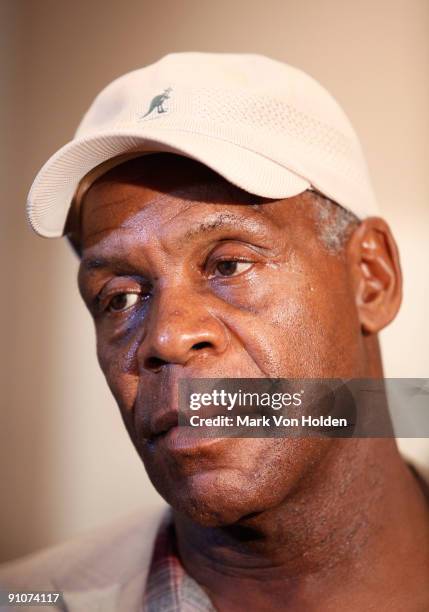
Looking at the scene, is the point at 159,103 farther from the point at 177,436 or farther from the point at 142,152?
the point at 177,436

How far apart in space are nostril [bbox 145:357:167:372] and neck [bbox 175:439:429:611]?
0.20m

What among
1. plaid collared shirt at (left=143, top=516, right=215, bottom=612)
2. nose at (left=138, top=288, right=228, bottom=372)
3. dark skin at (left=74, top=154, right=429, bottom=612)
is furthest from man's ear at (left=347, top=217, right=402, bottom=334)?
plaid collared shirt at (left=143, top=516, right=215, bottom=612)

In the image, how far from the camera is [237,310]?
774 mm

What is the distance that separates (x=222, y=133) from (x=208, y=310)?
0.66ft

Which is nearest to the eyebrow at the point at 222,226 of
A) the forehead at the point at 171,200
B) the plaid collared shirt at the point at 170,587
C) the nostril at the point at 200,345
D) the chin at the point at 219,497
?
the forehead at the point at 171,200

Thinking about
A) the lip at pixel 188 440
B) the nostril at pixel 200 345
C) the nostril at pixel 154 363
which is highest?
the nostril at pixel 200 345

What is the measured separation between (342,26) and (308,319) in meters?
0.48

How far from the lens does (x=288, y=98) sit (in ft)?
2.81

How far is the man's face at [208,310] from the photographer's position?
738 mm

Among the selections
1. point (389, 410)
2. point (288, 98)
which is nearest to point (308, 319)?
point (389, 410)

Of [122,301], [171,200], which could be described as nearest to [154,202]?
[171,200]

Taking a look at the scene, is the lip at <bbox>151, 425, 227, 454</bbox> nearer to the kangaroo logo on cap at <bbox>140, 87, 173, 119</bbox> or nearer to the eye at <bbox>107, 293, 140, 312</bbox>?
the eye at <bbox>107, 293, 140, 312</bbox>

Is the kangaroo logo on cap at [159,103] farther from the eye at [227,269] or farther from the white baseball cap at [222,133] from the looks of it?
the eye at [227,269]

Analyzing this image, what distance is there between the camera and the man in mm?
754
